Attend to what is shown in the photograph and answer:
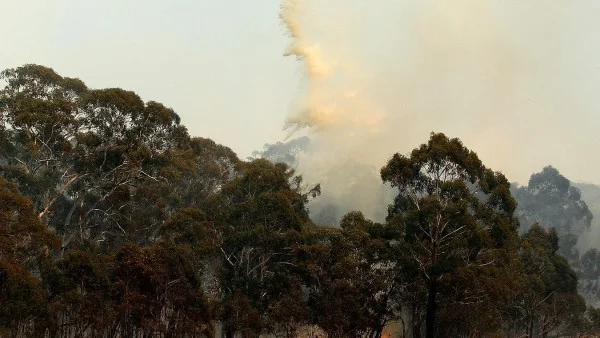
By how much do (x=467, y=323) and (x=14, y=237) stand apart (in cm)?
2784

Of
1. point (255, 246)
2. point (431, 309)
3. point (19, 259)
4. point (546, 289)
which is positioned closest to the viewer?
point (19, 259)

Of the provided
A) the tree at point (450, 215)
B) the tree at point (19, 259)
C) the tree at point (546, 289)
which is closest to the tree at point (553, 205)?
the tree at point (546, 289)

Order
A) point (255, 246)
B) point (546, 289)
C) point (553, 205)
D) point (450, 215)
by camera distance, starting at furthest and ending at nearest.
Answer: point (553, 205), point (546, 289), point (255, 246), point (450, 215)

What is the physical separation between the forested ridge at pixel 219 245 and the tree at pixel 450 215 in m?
0.08

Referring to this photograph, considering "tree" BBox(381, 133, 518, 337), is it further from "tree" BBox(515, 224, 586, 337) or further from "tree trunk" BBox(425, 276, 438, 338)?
"tree" BBox(515, 224, 586, 337)

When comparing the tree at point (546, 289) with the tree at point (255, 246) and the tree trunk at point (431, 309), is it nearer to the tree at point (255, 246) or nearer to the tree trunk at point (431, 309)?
the tree trunk at point (431, 309)

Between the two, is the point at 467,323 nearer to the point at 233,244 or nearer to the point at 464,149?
the point at 464,149

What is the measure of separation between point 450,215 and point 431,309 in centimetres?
534

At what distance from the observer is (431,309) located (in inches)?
1226

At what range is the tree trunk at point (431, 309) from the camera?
3088 cm

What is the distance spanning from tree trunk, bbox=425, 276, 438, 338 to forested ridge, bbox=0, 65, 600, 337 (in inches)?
6.6

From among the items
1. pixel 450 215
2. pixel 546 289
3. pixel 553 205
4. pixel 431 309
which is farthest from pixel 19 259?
pixel 553 205

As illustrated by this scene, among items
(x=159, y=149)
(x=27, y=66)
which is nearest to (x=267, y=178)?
(x=159, y=149)

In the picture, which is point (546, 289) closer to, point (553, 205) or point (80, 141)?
point (80, 141)
